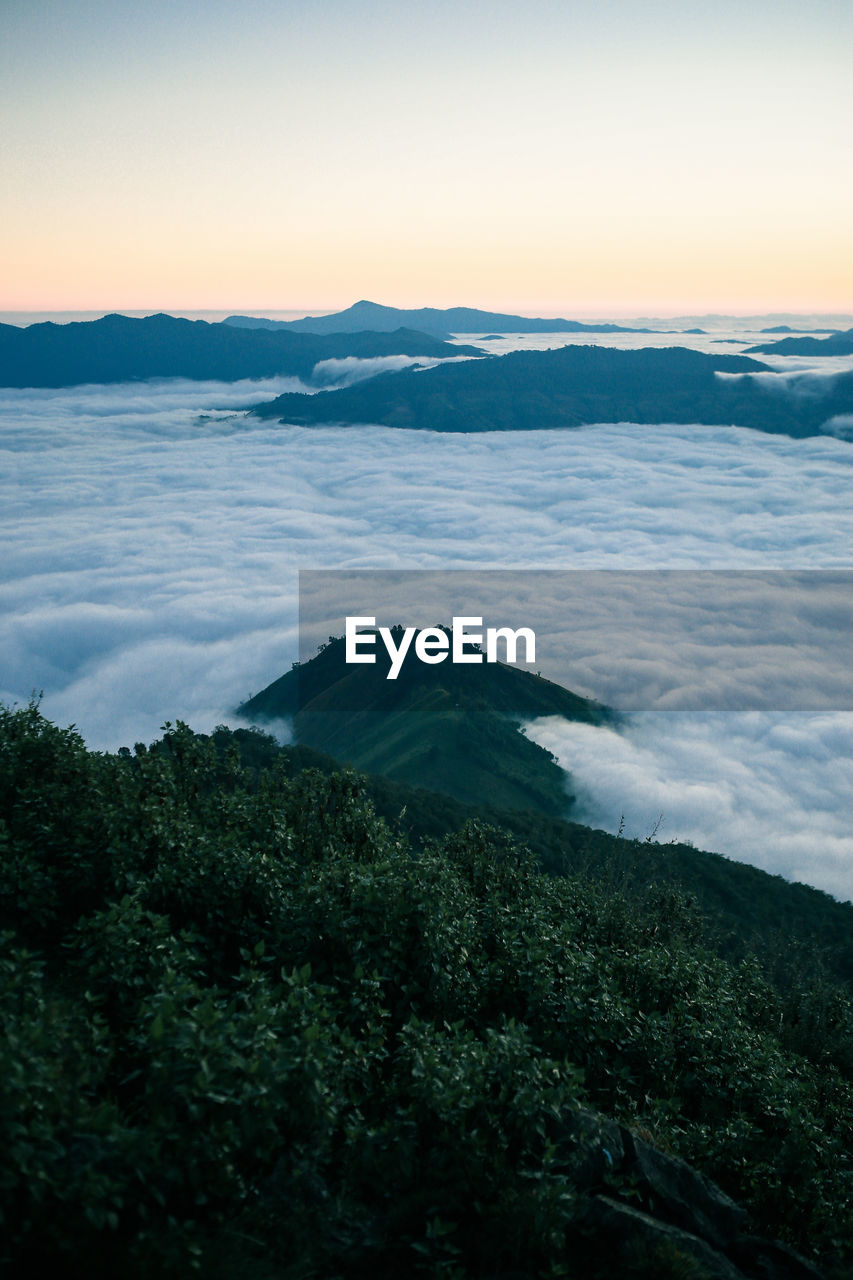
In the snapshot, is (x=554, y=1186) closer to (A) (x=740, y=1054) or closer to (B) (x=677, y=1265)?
(B) (x=677, y=1265)

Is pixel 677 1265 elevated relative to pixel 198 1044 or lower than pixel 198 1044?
lower

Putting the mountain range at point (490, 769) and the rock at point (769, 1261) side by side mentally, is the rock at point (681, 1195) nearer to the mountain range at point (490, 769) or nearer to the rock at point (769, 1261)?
A: the rock at point (769, 1261)

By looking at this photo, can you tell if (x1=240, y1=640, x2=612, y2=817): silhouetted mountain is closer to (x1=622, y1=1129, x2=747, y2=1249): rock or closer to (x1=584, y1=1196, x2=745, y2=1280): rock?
(x1=622, y1=1129, x2=747, y2=1249): rock

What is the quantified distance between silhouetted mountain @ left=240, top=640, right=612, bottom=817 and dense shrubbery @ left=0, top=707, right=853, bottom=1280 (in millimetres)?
104106

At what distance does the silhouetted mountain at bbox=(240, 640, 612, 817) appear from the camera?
443 feet

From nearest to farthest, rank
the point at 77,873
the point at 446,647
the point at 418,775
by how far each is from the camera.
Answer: the point at 77,873, the point at 418,775, the point at 446,647

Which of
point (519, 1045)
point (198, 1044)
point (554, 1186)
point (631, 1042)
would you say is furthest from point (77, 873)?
point (631, 1042)

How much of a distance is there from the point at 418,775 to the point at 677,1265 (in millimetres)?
118584

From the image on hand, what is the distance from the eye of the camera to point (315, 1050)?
1123 centimetres

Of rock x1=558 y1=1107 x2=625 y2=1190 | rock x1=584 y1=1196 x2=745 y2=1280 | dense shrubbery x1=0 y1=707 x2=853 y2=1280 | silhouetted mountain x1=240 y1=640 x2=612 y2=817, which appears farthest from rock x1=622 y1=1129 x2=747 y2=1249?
silhouetted mountain x1=240 y1=640 x2=612 y2=817

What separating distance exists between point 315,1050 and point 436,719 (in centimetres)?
13419

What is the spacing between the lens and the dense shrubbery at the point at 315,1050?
9.93 meters

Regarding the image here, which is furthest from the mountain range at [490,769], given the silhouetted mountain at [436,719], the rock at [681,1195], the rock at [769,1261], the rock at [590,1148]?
the rock at [590,1148]

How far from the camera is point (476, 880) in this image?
2778cm
